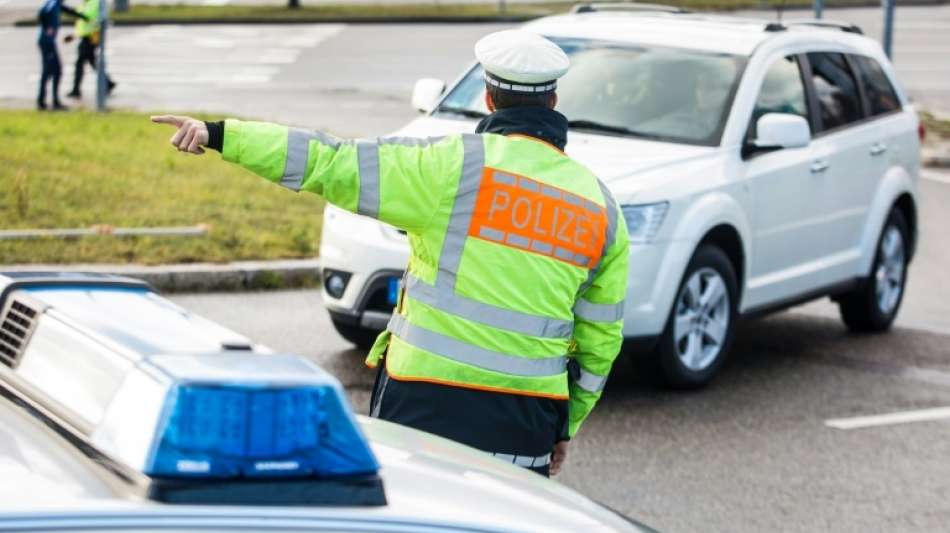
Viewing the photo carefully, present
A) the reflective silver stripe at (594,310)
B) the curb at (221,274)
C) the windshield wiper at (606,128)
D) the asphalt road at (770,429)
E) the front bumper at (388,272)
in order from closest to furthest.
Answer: the reflective silver stripe at (594,310), the asphalt road at (770,429), the front bumper at (388,272), the windshield wiper at (606,128), the curb at (221,274)

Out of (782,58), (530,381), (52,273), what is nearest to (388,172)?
(530,381)

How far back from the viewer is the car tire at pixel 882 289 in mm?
9891

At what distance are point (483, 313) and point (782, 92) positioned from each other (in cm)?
536

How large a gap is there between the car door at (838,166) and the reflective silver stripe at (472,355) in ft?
16.9

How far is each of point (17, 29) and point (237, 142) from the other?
93.2 ft

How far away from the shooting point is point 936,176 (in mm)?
16828

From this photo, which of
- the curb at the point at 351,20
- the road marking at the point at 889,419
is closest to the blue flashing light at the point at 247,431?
the road marking at the point at 889,419

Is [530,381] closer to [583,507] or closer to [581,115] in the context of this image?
[583,507]

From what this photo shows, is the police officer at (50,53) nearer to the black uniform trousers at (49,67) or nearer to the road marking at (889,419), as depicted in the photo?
the black uniform trousers at (49,67)

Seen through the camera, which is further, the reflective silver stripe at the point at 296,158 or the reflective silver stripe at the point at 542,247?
the reflective silver stripe at the point at 542,247

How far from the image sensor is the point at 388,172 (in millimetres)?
4039

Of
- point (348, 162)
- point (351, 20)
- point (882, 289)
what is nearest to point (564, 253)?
point (348, 162)

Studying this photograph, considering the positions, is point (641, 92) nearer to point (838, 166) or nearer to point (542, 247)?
point (838, 166)

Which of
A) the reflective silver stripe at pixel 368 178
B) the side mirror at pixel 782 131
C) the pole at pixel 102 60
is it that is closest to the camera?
the reflective silver stripe at pixel 368 178
